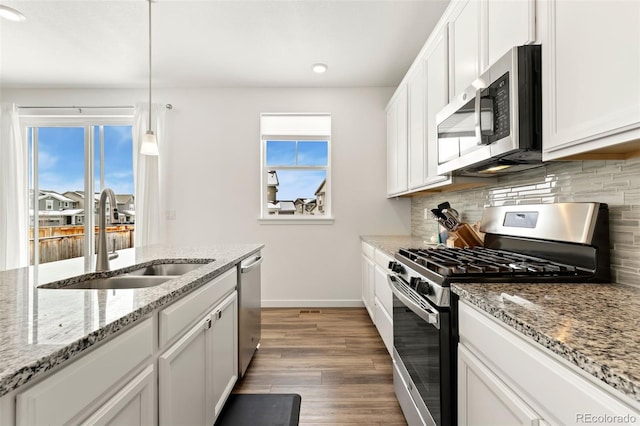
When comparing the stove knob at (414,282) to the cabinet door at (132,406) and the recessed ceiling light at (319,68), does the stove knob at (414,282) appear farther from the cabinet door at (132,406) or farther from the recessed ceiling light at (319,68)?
the recessed ceiling light at (319,68)

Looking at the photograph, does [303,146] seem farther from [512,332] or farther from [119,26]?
[512,332]

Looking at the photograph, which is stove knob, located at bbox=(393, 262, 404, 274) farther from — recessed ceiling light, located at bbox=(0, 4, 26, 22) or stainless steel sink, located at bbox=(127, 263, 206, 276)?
recessed ceiling light, located at bbox=(0, 4, 26, 22)

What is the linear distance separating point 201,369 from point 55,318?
2.51ft

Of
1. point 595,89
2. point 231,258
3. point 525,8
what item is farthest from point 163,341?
point 525,8

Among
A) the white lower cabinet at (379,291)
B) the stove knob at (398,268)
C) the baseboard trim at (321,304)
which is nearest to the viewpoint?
the stove knob at (398,268)

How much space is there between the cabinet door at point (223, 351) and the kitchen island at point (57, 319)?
370 mm

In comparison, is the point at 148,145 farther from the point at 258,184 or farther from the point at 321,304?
the point at 321,304

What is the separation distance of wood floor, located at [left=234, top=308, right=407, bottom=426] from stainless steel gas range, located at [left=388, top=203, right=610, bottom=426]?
0.98 feet

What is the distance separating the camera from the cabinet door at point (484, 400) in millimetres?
804

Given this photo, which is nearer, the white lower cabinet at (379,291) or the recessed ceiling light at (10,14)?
the white lower cabinet at (379,291)

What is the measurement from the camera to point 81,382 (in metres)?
0.71

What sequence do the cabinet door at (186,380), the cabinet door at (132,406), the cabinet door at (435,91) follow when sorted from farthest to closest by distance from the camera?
the cabinet door at (435,91)
the cabinet door at (186,380)
the cabinet door at (132,406)

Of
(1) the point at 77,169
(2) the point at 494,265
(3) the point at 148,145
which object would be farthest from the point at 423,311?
(1) the point at 77,169

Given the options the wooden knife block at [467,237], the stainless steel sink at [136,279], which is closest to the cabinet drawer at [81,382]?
the stainless steel sink at [136,279]
